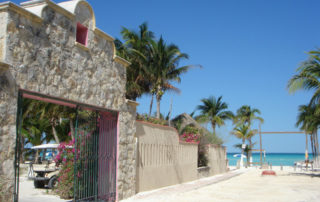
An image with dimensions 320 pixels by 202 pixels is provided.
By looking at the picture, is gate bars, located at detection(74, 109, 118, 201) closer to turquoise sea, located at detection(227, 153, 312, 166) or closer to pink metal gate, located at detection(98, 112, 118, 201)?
pink metal gate, located at detection(98, 112, 118, 201)

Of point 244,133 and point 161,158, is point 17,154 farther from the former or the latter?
point 244,133

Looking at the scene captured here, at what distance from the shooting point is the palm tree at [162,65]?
24.4 m

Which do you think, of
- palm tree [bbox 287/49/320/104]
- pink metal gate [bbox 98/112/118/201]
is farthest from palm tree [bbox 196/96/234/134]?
pink metal gate [bbox 98/112/118/201]

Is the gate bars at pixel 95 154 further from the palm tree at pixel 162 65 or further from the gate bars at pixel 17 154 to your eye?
the palm tree at pixel 162 65

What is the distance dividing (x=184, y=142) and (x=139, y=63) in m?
9.93

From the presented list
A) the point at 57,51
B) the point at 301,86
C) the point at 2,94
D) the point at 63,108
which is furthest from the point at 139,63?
the point at 2,94

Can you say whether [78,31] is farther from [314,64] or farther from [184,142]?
[314,64]

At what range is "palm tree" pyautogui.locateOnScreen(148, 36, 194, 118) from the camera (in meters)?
24.4

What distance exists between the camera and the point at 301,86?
19.7 m

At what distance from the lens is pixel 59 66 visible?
8.27m

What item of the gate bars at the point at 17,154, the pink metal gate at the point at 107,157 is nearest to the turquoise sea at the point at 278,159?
the pink metal gate at the point at 107,157

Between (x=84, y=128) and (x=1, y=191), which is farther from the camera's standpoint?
(x=84, y=128)

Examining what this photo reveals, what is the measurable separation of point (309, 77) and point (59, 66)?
1626 cm

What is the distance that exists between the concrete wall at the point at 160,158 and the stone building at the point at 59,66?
1091 mm
